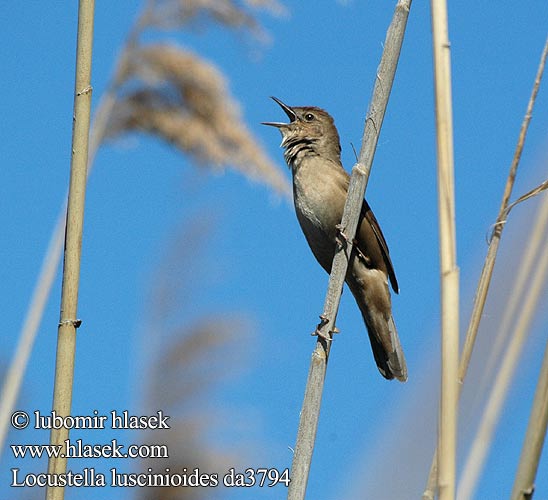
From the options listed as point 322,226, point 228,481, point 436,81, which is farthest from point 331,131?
point 436,81

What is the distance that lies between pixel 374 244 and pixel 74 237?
231 centimetres

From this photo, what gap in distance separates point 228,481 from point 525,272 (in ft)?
3.57

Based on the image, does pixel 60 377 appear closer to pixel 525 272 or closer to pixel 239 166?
pixel 525 272

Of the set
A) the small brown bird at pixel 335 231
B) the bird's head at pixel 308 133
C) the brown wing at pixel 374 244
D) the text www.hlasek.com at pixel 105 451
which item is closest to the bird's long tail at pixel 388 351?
the small brown bird at pixel 335 231

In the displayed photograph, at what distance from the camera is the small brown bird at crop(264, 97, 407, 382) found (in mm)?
3672

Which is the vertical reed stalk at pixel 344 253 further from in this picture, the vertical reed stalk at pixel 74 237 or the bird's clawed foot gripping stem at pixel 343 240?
the vertical reed stalk at pixel 74 237

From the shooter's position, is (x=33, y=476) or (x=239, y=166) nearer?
(x=33, y=476)

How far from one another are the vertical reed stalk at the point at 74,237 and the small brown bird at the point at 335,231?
6.58 ft

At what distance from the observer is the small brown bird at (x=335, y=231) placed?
3.67 metres

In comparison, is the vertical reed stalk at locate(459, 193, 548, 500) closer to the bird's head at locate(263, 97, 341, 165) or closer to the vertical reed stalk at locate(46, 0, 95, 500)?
the vertical reed stalk at locate(46, 0, 95, 500)

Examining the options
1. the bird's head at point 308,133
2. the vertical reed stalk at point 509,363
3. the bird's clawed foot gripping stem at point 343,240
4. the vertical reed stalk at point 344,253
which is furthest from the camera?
the bird's head at point 308,133

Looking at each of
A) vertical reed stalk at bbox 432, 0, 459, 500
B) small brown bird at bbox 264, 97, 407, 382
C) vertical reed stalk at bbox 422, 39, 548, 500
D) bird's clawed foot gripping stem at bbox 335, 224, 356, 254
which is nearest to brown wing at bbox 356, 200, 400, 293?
small brown bird at bbox 264, 97, 407, 382

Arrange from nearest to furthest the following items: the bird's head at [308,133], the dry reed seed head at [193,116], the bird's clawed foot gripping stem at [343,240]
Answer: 1. the bird's clawed foot gripping stem at [343,240]
2. the dry reed seed head at [193,116]
3. the bird's head at [308,133]

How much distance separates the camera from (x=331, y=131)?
4.05 meters
